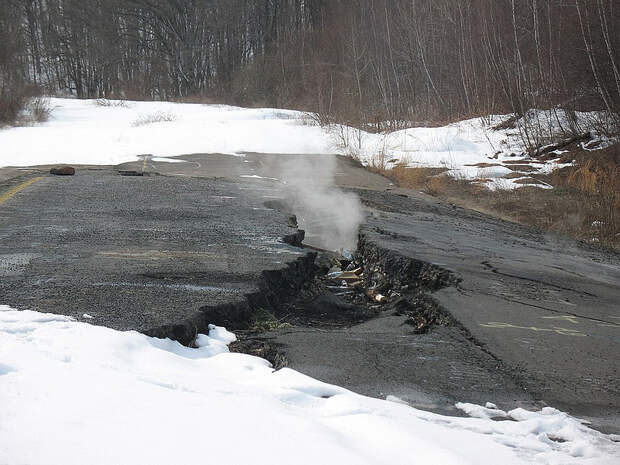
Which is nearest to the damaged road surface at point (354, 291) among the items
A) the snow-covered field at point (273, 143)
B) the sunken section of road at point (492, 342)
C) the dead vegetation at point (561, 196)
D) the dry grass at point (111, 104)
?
the sunken section of road at point (492, 342)

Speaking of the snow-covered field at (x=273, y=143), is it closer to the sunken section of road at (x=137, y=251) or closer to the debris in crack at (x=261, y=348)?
the sunken section of road at (x=137, y=251)

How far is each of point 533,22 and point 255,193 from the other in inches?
620

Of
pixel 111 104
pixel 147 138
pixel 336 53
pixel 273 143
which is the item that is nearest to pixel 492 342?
pixel 273 143

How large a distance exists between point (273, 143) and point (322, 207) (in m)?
11.3

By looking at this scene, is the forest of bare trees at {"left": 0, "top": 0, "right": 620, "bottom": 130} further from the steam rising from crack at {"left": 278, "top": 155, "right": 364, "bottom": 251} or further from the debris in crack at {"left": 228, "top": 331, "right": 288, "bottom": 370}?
the debris in crack at {"left": 228, "top": 331, "right": 288, "bottom": 370}

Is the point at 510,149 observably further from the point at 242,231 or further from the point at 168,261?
the point at 168,261

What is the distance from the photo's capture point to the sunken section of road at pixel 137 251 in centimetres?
486

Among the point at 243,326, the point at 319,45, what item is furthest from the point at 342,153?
the point at 319,45

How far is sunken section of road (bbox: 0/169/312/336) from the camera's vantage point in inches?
191

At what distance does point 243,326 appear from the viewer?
4984mm

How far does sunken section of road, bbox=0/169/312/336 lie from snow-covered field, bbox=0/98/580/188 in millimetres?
7509

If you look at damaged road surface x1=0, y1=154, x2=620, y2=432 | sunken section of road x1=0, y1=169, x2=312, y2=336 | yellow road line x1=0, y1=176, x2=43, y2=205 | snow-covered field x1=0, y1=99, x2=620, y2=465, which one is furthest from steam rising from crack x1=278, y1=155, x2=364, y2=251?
snow-covered field x1=0, y1=99, x2=620, y2=465

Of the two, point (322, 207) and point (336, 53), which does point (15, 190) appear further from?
point (336, 53)

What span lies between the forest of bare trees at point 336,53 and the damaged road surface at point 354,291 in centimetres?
1174
